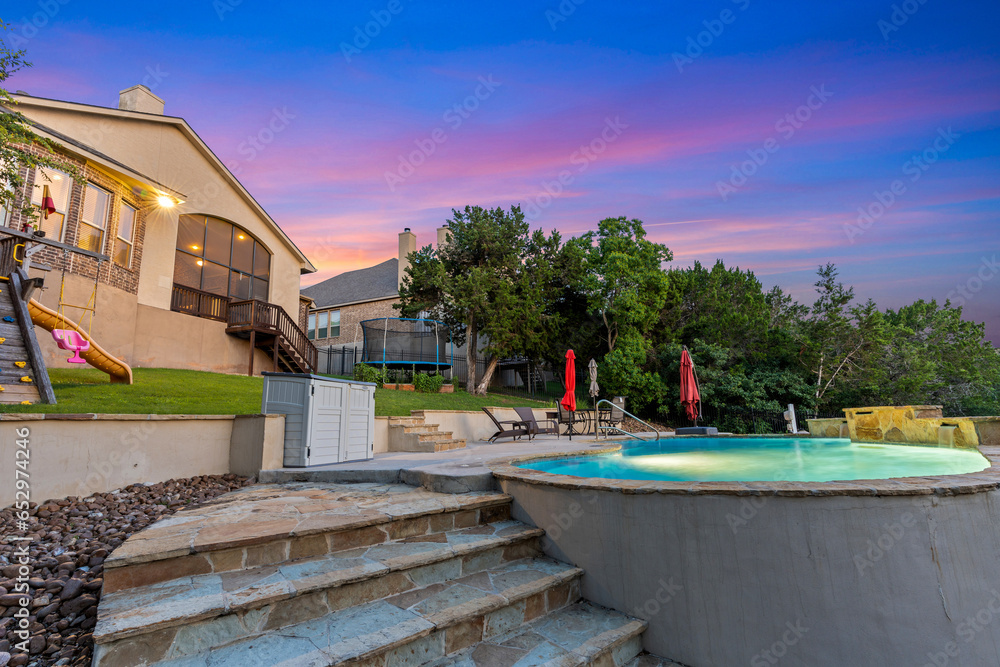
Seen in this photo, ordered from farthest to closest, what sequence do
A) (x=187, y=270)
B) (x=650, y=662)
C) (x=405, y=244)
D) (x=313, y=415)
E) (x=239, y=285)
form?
(x=405, y=244), (x=239, y=285), (x=187, y=270), (x=313, y=415), (x=650, y=662)

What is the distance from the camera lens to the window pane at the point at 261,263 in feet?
55.4

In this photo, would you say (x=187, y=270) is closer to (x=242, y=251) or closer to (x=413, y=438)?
(x=242, y=251)

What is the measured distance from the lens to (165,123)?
13.5 m

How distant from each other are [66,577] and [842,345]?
76.1ft

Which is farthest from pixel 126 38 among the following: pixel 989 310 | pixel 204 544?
pixel 989 310

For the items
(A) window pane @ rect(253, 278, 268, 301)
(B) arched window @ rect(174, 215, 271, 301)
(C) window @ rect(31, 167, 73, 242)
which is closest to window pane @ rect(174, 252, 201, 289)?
(B) arched window @ rect(174, 215, 271, 301)

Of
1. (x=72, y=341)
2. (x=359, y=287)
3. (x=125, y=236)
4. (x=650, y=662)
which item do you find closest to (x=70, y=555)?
(x=650, y=662)

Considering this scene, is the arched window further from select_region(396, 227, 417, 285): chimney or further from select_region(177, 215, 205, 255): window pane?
select_region(396, 227, 417, 285): chimney

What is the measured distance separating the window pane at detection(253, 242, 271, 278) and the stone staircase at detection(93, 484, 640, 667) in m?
15.3

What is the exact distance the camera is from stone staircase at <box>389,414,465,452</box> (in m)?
8.59

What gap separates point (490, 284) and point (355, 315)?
33.4 feet

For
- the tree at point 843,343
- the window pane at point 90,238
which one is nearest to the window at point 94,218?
the window pane at point 90,238

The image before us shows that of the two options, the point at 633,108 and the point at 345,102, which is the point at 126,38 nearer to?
the point at 345,102

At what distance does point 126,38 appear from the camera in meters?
9.39
